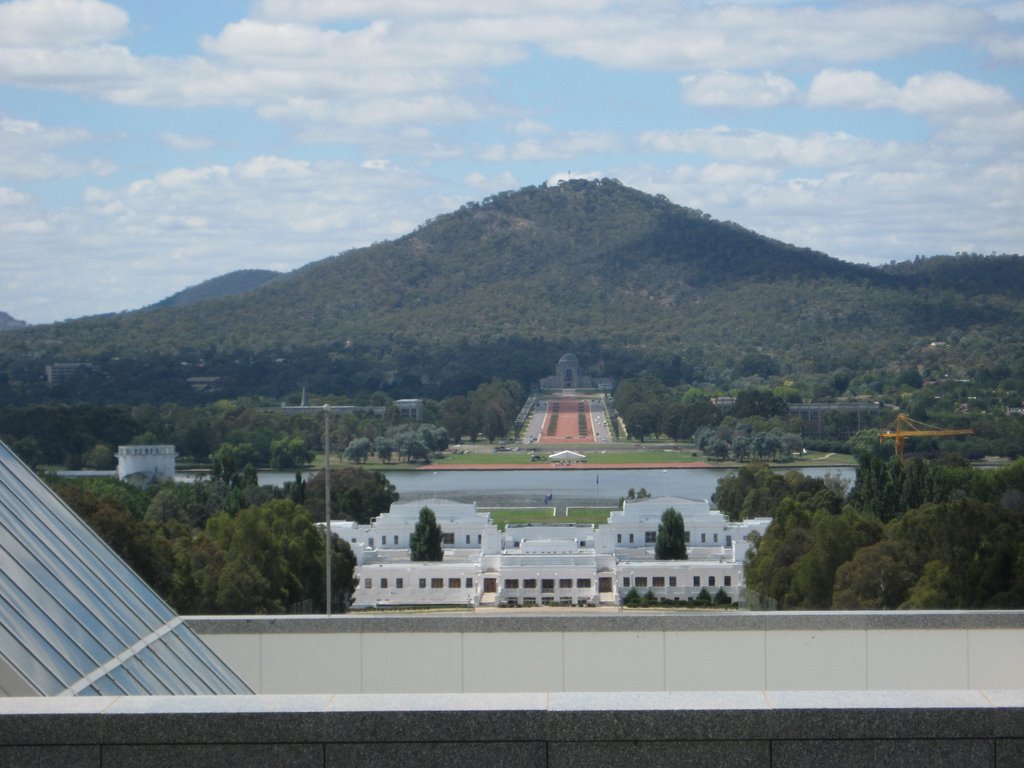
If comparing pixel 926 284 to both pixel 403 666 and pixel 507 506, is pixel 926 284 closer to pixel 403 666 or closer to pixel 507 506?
pixel 507 506

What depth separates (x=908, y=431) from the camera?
351ft

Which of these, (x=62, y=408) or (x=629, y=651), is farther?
(x=62, y=408)

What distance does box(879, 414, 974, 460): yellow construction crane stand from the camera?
3810 inches

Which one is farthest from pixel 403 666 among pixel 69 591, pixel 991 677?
pixel 991 677

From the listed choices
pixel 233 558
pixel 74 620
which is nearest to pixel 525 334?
pixel 233 558

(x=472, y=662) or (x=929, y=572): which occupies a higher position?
(x=472, y=662)

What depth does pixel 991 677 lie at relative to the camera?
28.7 feet

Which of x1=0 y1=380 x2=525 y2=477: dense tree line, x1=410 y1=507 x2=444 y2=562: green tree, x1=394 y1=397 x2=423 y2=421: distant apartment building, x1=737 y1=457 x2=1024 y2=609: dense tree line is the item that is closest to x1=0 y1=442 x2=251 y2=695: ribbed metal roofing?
x1=737 y1=457 x2=1024 y2=609: dense tree line

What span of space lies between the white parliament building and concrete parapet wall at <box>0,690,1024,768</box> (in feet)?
125

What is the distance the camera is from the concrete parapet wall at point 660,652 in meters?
8.60

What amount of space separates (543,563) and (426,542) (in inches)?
217

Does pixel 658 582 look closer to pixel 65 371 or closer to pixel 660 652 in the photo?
pixel 660 652

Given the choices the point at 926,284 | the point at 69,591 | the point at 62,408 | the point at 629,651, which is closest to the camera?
the point at 69,591

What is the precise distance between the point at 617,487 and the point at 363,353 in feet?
272
